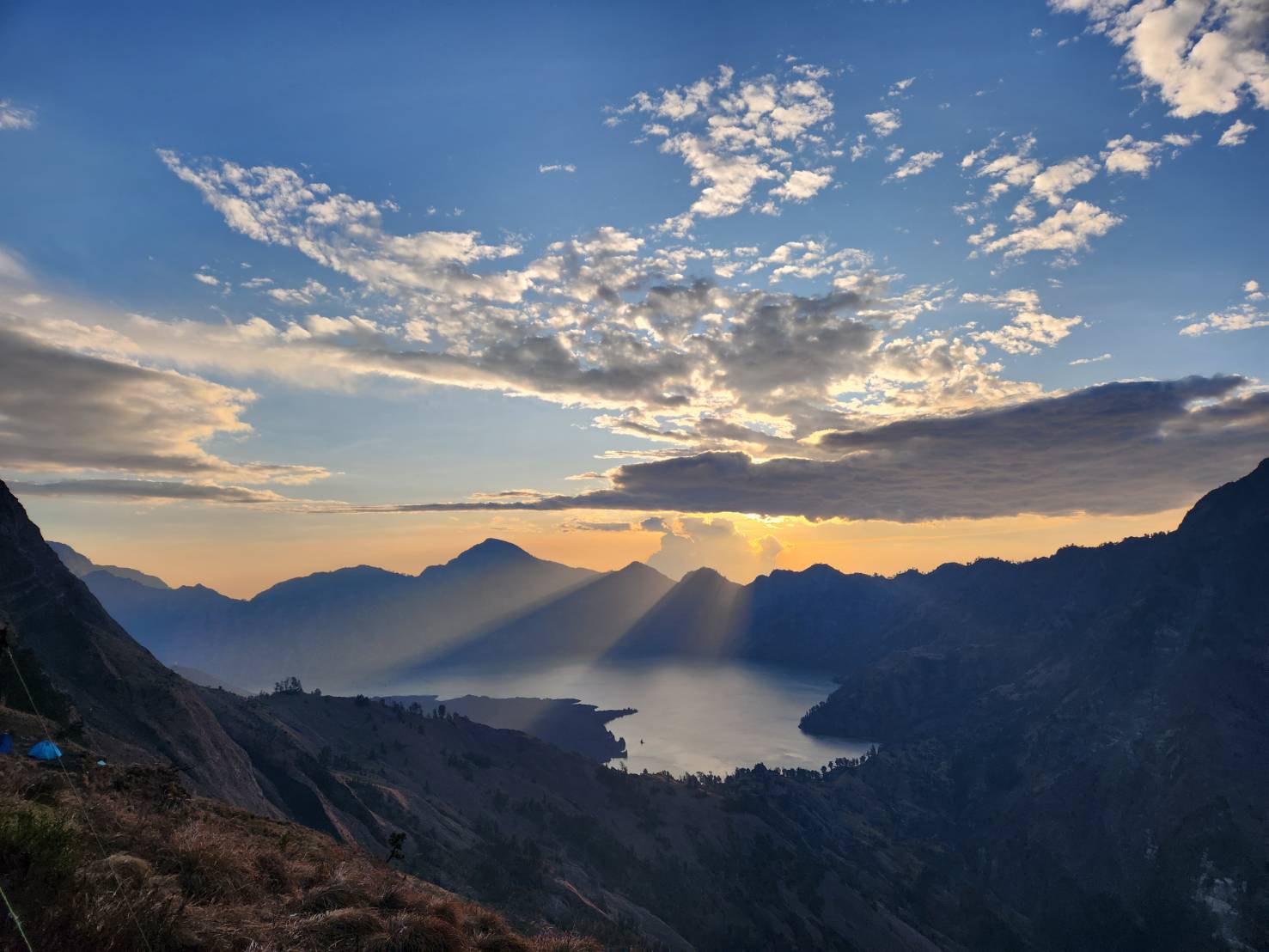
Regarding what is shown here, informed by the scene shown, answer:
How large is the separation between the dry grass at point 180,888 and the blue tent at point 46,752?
2.85 metres

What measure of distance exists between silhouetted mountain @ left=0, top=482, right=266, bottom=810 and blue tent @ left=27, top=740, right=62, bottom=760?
24.9 m

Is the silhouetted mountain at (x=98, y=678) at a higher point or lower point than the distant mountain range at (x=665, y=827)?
higher

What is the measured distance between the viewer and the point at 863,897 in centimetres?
12838

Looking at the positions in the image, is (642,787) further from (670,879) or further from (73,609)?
(73,609)

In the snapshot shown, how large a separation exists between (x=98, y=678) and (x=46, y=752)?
1740 inches

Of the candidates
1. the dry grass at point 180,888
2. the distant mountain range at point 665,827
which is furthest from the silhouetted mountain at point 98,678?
the dry grass at point 180,888

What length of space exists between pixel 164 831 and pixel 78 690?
55.9 m

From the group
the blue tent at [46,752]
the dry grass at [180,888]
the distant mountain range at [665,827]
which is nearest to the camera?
the dry grass at [180,888]

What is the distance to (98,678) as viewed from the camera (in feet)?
192

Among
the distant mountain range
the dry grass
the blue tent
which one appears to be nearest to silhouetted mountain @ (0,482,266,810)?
the distant mountain range

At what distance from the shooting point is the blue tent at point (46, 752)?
2387cm

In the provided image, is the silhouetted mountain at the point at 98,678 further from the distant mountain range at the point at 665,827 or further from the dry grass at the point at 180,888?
the dry grass at the point at 180,888

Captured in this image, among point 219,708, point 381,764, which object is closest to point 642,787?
point 381,764

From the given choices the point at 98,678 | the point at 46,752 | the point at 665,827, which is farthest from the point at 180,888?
the point at 665,827
